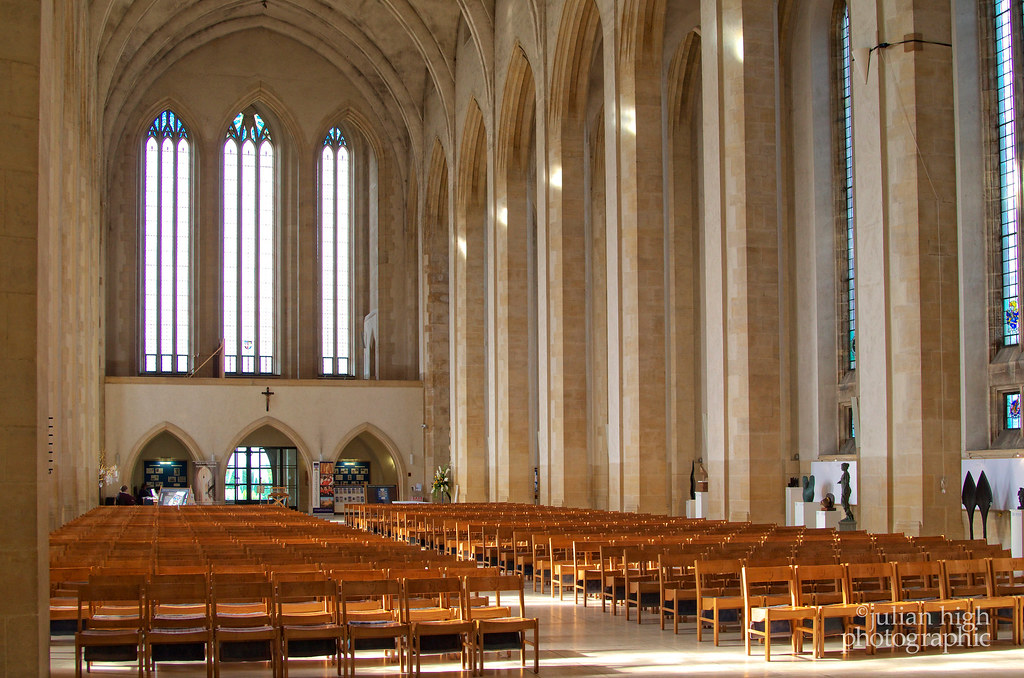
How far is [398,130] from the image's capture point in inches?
1687

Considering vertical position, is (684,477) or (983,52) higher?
(983,52)

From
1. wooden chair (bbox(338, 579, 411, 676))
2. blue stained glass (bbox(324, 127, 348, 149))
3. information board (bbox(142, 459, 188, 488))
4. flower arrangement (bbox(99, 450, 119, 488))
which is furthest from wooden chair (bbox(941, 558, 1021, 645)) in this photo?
blue stained glass (bbox(324, 127, 348, 149))

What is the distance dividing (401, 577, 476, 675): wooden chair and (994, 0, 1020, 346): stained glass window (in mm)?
14474

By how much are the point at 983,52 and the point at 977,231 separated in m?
3.12

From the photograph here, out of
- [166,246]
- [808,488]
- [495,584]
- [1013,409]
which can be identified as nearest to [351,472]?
[166,246]

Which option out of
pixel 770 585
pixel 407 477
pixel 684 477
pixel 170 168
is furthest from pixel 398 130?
pixel 770 585

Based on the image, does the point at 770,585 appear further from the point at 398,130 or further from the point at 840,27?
the point at 398,130

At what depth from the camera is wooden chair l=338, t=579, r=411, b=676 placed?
22.5 feet

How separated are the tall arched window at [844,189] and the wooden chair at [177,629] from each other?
19.2 metres

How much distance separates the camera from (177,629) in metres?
7.05

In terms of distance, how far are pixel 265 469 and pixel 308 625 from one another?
35.6 m

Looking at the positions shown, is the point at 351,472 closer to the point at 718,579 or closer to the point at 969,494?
the point at 969,494

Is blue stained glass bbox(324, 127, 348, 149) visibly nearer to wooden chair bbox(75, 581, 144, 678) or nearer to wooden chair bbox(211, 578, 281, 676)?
wooden chair bbox(75, 581, 144, 678)

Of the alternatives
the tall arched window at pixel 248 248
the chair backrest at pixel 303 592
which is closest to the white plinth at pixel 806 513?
the chair backrest at pixel 303 592
